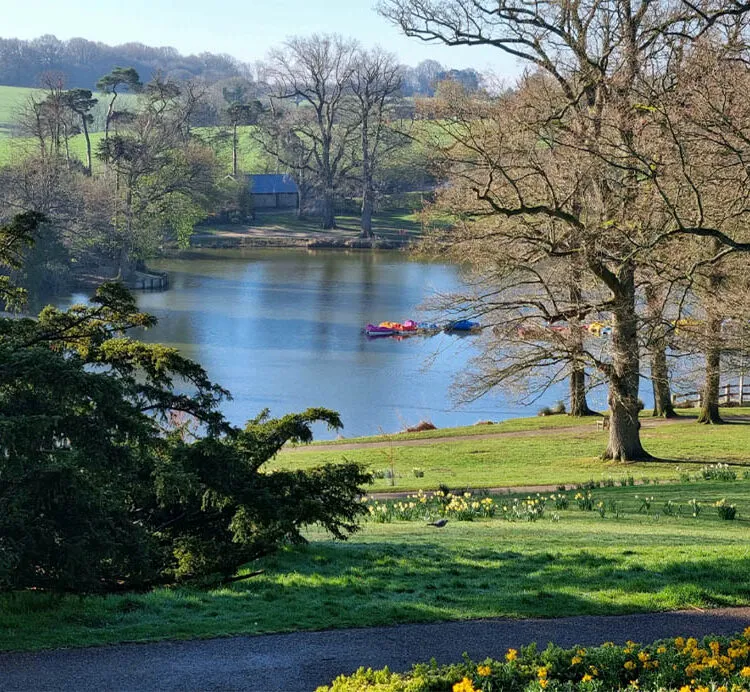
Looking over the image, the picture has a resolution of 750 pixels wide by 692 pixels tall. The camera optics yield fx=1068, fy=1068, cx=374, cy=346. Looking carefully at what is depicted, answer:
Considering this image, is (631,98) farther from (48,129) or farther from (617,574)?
(48,129)

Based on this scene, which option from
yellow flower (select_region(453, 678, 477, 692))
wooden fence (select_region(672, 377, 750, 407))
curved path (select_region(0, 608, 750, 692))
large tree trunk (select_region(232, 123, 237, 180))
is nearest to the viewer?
yellow flower (select_region(453, 678, 477, 692))

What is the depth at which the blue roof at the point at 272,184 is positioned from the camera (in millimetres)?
98375

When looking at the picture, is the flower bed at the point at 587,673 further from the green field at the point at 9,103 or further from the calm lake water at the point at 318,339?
the green field at the point at 9,103

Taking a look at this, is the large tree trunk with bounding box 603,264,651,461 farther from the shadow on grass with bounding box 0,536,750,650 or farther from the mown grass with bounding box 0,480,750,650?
the shadow on grass with bounding box 0,536,750,650

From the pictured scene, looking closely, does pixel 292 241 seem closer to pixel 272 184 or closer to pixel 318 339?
pixel 272 184

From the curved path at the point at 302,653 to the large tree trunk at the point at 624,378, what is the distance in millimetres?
12960

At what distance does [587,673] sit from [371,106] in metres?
83.1

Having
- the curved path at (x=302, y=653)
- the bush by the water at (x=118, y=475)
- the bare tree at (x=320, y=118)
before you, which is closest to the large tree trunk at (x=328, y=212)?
the bare tree at (x=320, y=118)

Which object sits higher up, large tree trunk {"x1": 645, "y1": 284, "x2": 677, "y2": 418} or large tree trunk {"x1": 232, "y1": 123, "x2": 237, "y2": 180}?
large tree trunk {"x1": 232, "y1": 123, "x2": 237, "y2": 180}

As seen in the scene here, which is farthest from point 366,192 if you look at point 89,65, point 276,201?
point 89,65

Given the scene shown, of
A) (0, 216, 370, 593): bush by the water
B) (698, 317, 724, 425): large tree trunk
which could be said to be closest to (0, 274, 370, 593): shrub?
(0, 216, 370, 593): bush by the water

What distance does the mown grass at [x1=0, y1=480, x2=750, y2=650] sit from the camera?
929 cm

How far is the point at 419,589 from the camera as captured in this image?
33.9 feet

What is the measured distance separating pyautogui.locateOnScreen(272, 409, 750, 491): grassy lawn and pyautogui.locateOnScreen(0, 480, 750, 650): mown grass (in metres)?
8.25
